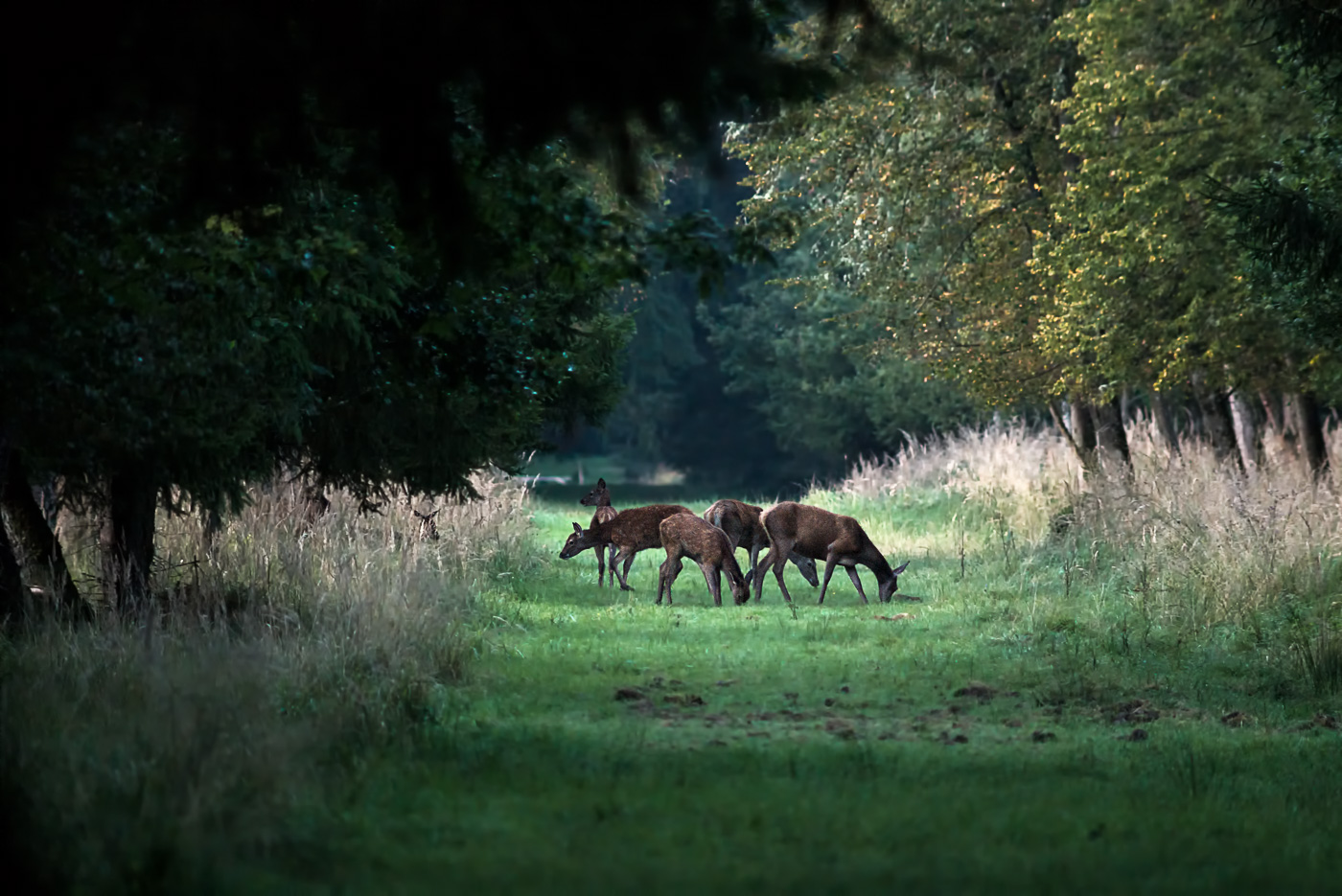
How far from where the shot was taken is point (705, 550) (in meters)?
17.5

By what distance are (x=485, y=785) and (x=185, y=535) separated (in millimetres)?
9102

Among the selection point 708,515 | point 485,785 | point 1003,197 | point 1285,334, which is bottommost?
point 485,785

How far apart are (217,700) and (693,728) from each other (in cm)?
304

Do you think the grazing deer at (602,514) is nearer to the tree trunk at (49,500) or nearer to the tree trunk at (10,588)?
the tree trunk at (49,500)

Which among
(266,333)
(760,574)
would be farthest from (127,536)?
Result: (760,574)

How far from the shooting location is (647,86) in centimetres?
621

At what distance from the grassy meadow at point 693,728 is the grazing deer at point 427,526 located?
518 millimetres

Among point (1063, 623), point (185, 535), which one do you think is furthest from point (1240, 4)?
point (185, 535)

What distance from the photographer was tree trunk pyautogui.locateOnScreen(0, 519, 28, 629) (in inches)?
512

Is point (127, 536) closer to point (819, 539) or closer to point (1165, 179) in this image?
point (819, 539)

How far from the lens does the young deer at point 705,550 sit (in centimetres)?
1744

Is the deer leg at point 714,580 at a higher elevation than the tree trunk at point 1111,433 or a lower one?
lower

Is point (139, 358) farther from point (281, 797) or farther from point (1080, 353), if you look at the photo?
point (1080, 353)

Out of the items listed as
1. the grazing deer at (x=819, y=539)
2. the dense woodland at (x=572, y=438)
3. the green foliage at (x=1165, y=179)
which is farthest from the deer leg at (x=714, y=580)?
the green foliage at (x=1165, y=179)
